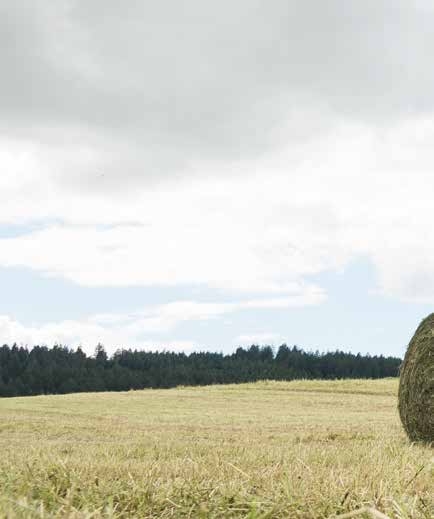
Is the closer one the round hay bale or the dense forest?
the round hay bale

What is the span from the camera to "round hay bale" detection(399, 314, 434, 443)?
42.4 feet

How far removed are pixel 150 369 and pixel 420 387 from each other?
84.1 meters

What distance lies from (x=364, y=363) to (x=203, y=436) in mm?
86556

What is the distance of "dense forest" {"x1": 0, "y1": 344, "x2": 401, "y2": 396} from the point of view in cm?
8838

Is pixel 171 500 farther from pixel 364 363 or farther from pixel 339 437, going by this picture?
pixel 364 363

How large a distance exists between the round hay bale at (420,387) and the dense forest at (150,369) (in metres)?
69.8

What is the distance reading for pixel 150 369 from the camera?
95125 millimetres

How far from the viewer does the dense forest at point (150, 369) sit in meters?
88.4

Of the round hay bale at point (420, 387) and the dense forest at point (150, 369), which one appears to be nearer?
the round hay bale at point (420, 387)

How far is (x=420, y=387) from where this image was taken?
1324 centimetres

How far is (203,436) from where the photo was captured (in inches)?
599

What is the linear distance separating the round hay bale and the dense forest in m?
69.8

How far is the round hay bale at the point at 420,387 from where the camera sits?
12.9 m

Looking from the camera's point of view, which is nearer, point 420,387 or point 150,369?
point 420,387
